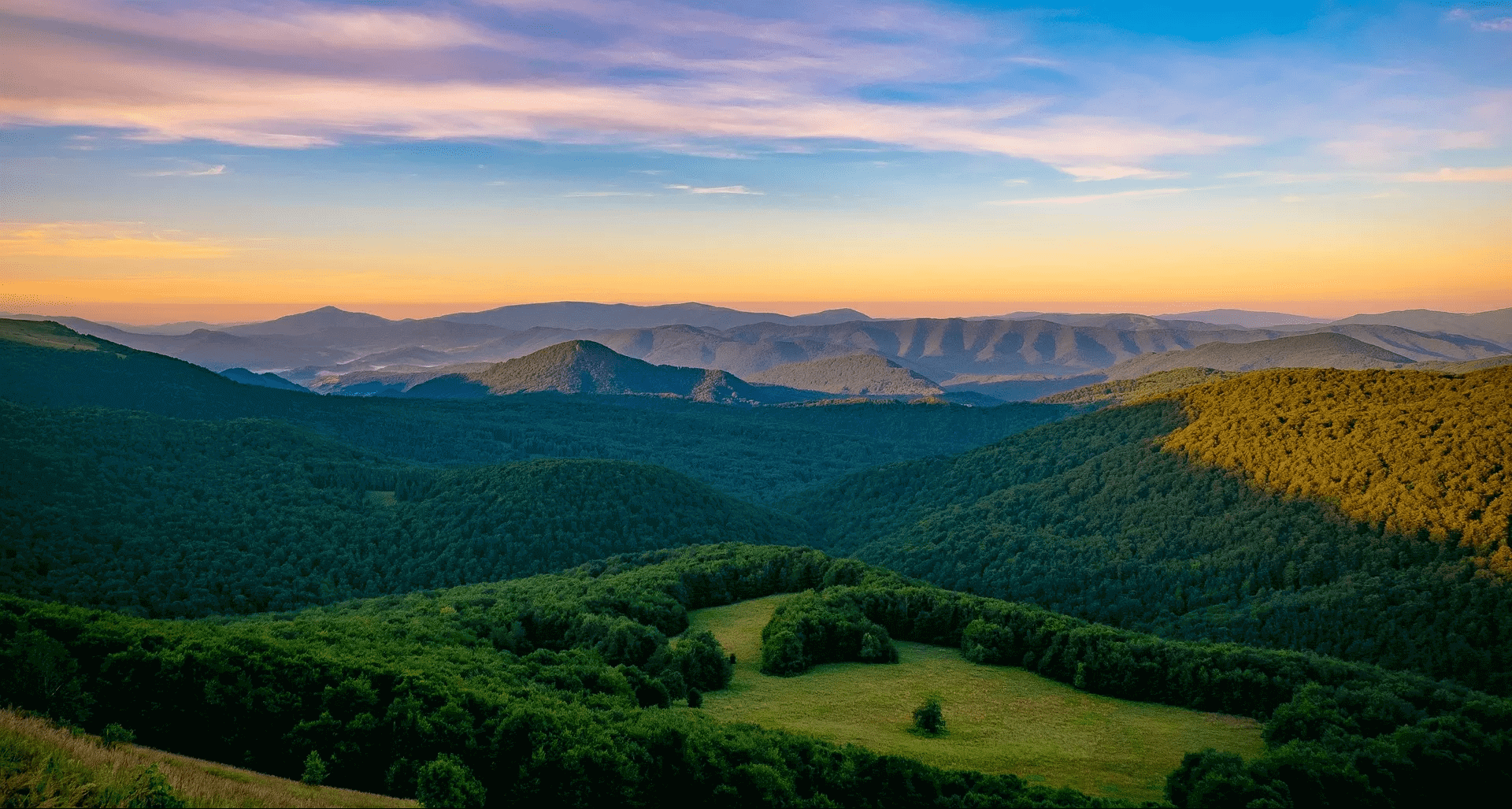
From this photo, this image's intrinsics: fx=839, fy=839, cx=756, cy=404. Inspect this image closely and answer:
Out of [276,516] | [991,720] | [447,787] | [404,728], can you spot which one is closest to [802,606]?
[991,720]

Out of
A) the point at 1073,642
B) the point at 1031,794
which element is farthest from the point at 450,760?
the point at 1073,642

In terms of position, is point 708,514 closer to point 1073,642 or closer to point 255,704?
point 1073,642

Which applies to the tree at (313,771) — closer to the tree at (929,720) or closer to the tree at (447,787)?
the tree at (447,787)

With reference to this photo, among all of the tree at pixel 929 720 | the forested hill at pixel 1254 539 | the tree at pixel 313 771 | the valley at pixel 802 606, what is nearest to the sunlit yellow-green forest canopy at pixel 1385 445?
the forested hill at pixel 1254 539

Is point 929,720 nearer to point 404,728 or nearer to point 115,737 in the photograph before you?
point 404,728

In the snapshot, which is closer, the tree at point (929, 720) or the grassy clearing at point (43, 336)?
the tree at point (929, 720)
